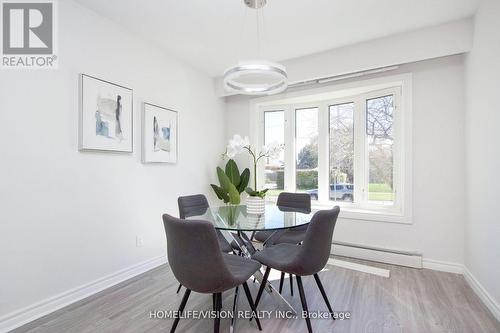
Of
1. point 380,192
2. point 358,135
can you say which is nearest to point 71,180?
point 358,135

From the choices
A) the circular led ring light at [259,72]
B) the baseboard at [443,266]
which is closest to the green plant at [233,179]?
the circular led ring light at [259,72]

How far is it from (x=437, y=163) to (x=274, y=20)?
2449 mm

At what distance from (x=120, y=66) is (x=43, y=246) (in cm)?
186

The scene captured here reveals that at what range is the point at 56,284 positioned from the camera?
2094 mm

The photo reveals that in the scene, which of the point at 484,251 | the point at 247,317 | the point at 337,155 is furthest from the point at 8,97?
the point at 484,251

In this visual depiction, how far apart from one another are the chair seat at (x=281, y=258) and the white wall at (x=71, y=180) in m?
1.57

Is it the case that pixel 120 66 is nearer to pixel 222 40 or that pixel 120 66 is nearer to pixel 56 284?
pixel 222 40

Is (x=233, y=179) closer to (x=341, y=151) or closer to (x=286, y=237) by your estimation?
(x=286, y=237)

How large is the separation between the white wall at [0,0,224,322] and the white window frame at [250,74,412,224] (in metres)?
1.82

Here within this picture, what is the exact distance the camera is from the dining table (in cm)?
192

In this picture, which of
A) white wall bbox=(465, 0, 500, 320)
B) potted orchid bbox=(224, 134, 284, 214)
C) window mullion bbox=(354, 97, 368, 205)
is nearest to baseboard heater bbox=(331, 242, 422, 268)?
white wall bbox=(465, 0, 500, 320)

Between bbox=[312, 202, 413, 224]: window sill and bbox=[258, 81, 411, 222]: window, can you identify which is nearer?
bbox=[312, 202, 413, 224]: window sill

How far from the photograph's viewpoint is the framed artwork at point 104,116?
7.48 feet

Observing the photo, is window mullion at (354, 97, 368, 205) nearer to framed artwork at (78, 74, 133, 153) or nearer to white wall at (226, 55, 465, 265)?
white wall at (226, 55, 465, 265)
